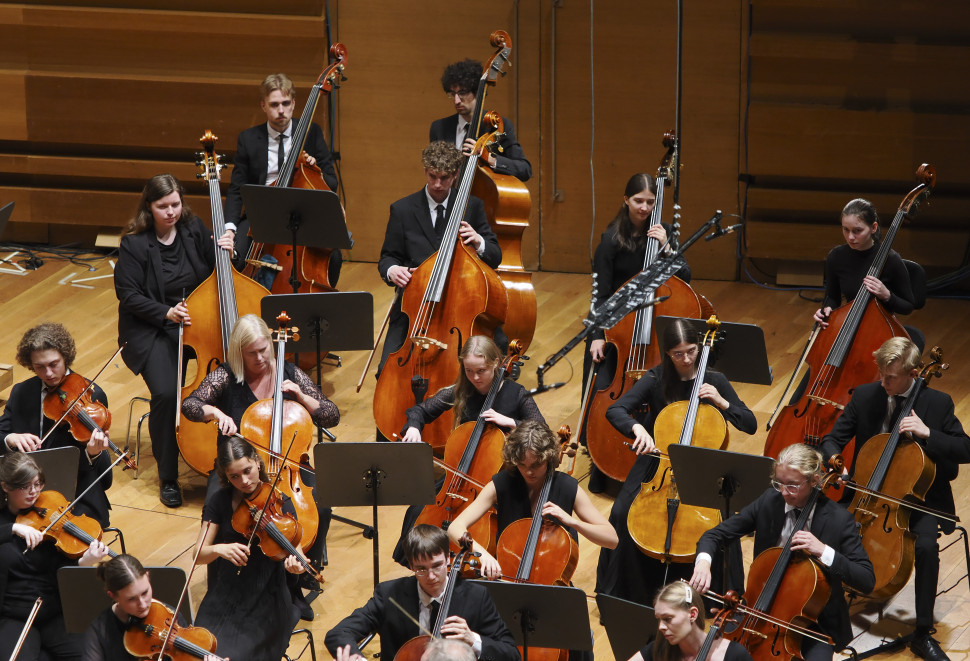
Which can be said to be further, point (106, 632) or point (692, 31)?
point (692, 31)

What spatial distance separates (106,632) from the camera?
143 inches

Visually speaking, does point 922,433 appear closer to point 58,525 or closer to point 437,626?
point 437,626

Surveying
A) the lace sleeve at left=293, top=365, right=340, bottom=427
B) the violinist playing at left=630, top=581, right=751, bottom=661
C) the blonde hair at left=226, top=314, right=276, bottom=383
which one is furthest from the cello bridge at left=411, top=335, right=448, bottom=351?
the violinist playing at left=630, top=581, right=751, bottom=661

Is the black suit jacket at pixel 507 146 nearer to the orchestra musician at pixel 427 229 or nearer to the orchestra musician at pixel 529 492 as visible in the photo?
the orchestra musician at pixel 427 229

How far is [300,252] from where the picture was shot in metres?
5.79

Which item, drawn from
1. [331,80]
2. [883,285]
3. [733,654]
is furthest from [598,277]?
[733,654]

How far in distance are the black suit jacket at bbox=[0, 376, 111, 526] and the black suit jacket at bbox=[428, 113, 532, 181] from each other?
7.31 ft

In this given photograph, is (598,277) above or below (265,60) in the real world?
below

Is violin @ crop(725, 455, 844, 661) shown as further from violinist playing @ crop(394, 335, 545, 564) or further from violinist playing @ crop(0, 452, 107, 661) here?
violinist playing @ crop(0, 452, 107, 661)

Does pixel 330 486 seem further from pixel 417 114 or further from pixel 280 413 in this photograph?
pixel 417 114

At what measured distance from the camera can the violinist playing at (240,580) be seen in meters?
4.02

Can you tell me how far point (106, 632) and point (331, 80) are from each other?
3.09 m

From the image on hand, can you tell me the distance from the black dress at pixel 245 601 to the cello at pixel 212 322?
2.98 ft

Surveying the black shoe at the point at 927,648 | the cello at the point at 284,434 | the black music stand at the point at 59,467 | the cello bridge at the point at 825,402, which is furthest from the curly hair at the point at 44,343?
the black shoe at the point at 927,648
